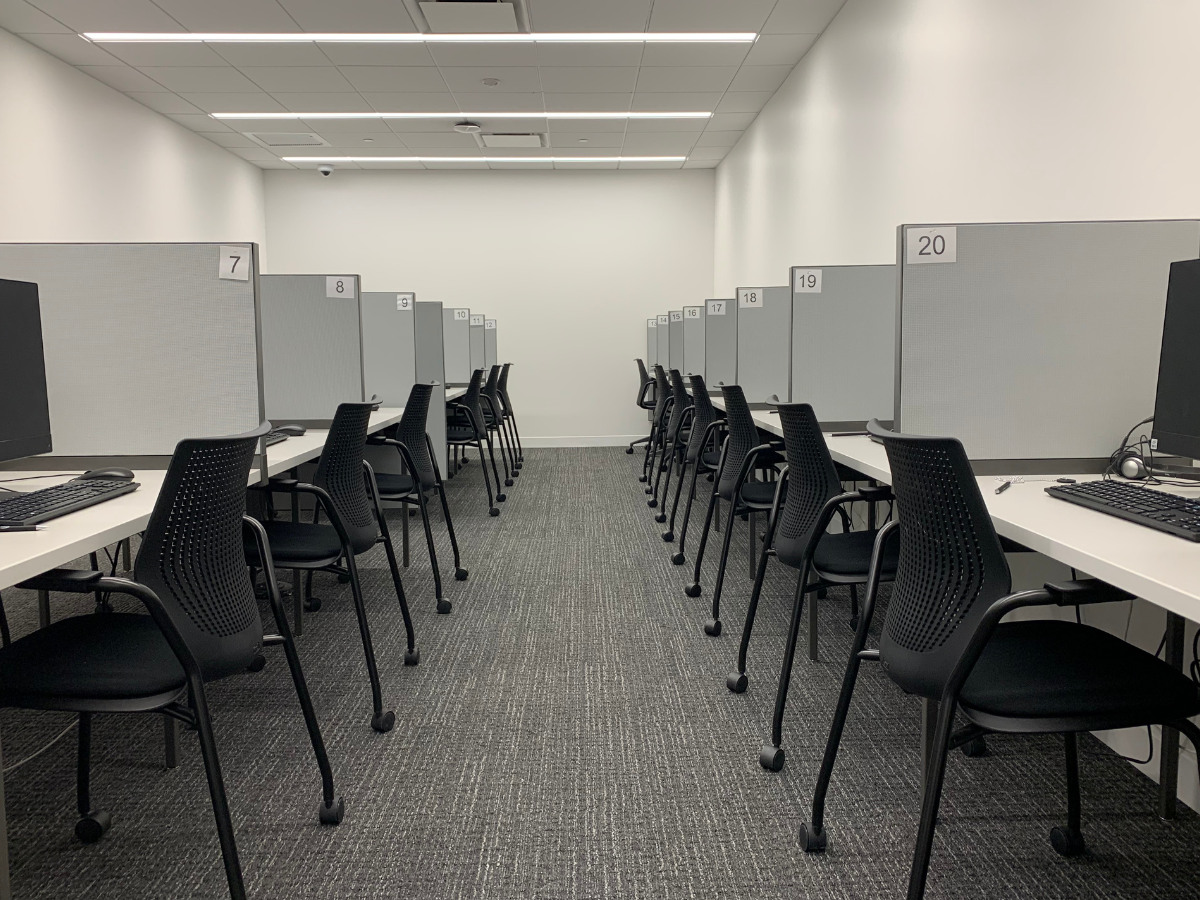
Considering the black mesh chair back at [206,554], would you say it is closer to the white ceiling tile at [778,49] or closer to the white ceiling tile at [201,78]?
the white ceiling tile at [778,49]

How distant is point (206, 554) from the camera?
4.38 ft

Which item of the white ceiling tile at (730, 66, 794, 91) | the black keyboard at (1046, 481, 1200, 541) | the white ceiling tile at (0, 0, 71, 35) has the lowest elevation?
the black keyboard at (1046, 481, 1200, 541)

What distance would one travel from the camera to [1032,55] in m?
2.47

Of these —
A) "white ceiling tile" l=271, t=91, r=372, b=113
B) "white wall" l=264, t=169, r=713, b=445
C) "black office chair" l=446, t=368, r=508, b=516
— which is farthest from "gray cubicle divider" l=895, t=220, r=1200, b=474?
"white wall" l=264, t=169, r=713, b=445

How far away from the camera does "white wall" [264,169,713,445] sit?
7.76 m

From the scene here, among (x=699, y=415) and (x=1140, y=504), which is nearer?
(x=1140, y=504)

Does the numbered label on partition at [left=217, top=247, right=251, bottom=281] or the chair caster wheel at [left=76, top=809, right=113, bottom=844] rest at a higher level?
the numbered label on partition at [left=217, top=247, right=251, bottom=281]

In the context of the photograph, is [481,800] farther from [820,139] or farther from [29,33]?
[29,33]

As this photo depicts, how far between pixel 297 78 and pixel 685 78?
2365 mm

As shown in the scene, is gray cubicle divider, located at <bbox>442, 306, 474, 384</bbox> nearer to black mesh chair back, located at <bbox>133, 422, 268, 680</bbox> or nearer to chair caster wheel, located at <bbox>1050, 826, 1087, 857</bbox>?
black mesh chair back, located at <bbox>133, 422, 268, 680</bbox>

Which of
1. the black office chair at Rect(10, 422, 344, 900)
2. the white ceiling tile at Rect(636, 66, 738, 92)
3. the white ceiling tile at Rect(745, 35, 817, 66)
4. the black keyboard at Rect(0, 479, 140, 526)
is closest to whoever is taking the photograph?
the black office chair at Rect(10, 422, 344, 900)

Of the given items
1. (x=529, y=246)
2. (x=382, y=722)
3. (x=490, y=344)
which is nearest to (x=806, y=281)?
(x=382, y=722)

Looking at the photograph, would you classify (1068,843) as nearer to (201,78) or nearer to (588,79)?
(588,79)

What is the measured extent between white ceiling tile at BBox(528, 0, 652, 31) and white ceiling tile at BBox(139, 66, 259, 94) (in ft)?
6.51
